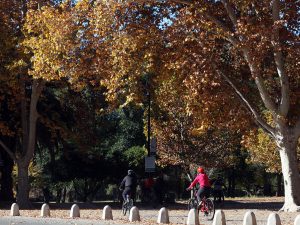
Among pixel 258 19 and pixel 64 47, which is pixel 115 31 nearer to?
pixel 64 47

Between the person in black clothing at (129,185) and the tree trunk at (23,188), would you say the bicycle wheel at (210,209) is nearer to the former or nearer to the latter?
the person in black clothing at (129,185)

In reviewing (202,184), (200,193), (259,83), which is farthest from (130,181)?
(259,83)

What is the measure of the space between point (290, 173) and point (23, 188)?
12895 millimetres

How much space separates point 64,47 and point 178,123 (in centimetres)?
1934

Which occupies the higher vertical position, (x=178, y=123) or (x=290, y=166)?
(x=178, y=123)

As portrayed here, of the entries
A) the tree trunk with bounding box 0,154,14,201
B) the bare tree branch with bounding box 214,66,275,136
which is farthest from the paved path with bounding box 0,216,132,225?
the tree trunk with bounding box 0,154,14,201

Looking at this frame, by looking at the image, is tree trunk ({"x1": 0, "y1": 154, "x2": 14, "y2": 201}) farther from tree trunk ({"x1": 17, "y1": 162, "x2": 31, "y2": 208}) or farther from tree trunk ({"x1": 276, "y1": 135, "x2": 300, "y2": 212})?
tree trunk ({"x1": 276, "y1": 135, "x2": 300, "y2": 212})

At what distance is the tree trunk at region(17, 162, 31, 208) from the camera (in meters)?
27.6

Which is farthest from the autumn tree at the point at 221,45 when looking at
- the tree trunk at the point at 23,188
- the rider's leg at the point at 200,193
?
the tree trunk at the point at 23,188

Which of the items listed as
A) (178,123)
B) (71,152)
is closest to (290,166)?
(178,123)

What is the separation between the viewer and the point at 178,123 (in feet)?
129

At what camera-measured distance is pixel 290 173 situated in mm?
21688

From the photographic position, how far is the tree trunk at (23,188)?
90.6 feet

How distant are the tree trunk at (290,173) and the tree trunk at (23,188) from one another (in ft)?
40.5
